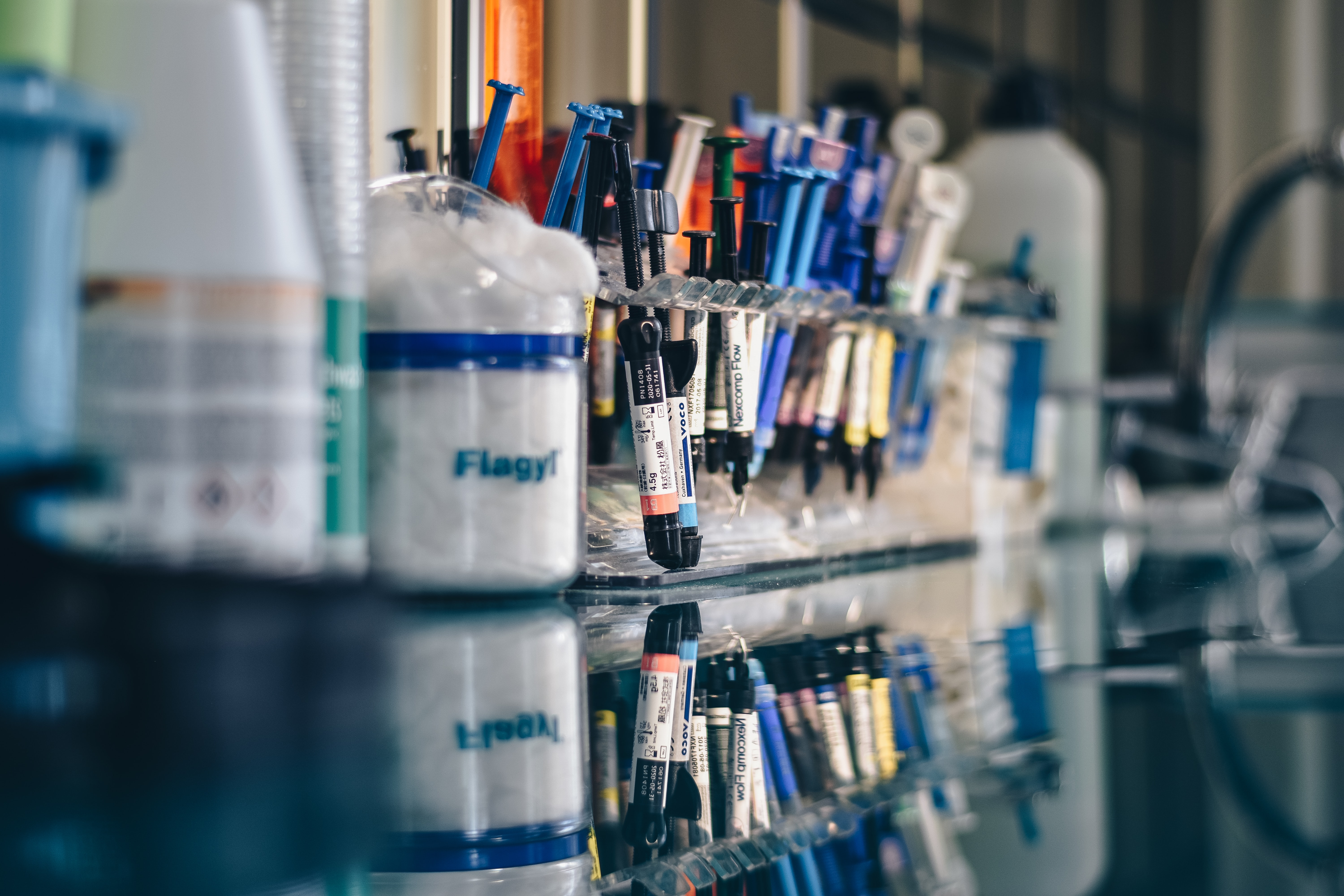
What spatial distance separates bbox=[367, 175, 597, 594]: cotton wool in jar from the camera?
51cm

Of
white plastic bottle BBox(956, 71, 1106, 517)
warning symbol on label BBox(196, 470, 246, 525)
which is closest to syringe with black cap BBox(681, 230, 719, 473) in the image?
warning symbol on label BBox(196, 470, 246, 525)

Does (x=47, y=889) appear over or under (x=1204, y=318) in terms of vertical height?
under

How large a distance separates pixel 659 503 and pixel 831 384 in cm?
22

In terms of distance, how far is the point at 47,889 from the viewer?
21 cm

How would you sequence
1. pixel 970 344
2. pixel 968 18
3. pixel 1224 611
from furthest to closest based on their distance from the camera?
pixel 968 18
pixel 970 344
pixel 1224 611

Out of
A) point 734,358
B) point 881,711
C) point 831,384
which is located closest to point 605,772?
point 881,711

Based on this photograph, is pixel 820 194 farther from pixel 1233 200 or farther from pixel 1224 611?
pixel 1233 200

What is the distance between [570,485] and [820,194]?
347 millimetres

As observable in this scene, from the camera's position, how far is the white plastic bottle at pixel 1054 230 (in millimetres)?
1212

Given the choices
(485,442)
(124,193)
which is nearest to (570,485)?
(485,442)

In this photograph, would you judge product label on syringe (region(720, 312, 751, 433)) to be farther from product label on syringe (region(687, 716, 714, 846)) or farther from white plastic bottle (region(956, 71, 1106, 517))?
white plastic bottle (region(956, 71, 1106, 517))

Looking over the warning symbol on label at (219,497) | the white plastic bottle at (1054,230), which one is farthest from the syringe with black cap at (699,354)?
the white plastic bottle at (1054,230)

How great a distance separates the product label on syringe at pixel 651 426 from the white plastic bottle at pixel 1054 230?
24.1 inches

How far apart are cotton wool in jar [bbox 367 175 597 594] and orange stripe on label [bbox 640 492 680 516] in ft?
0.33
